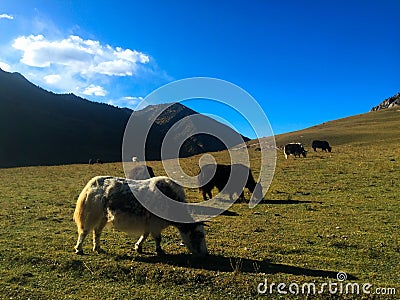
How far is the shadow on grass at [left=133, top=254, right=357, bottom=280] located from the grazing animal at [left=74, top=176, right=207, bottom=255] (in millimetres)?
354

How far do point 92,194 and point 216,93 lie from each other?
15.5ft

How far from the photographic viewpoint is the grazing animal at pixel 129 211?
9578mm

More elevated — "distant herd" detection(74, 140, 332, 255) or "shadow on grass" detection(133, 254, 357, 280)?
"distant herd" detection(74, 140, 332, 255)

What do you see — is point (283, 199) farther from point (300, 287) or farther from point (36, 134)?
point (36, 134)

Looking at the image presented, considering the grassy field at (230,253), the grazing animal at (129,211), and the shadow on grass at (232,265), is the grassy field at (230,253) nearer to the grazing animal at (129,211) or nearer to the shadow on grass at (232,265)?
the shadow on grass at (232,265)

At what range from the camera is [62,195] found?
70.3ft

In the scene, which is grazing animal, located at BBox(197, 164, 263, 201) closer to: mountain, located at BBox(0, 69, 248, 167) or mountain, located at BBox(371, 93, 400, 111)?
mountain, located at BBox(0, 69, 248, 167)

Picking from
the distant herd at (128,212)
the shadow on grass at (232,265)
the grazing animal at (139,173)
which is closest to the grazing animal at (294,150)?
the grazing animal at (139,173)

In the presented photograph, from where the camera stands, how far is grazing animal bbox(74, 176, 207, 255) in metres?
9.58

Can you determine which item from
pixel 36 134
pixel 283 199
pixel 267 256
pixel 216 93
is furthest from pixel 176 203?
pixel 36 134

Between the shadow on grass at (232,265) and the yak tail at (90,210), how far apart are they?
62.6 inches

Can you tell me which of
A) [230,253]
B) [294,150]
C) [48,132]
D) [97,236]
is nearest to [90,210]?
[97,236]

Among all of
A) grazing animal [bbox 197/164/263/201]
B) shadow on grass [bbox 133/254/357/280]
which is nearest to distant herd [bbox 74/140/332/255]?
shadow on grass [bbox 133/254/357/280]

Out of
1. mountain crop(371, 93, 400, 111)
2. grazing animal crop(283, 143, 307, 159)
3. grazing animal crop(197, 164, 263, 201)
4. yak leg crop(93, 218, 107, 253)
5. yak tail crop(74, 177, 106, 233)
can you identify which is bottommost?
yak leg crop(93, 218, 107, 253)
